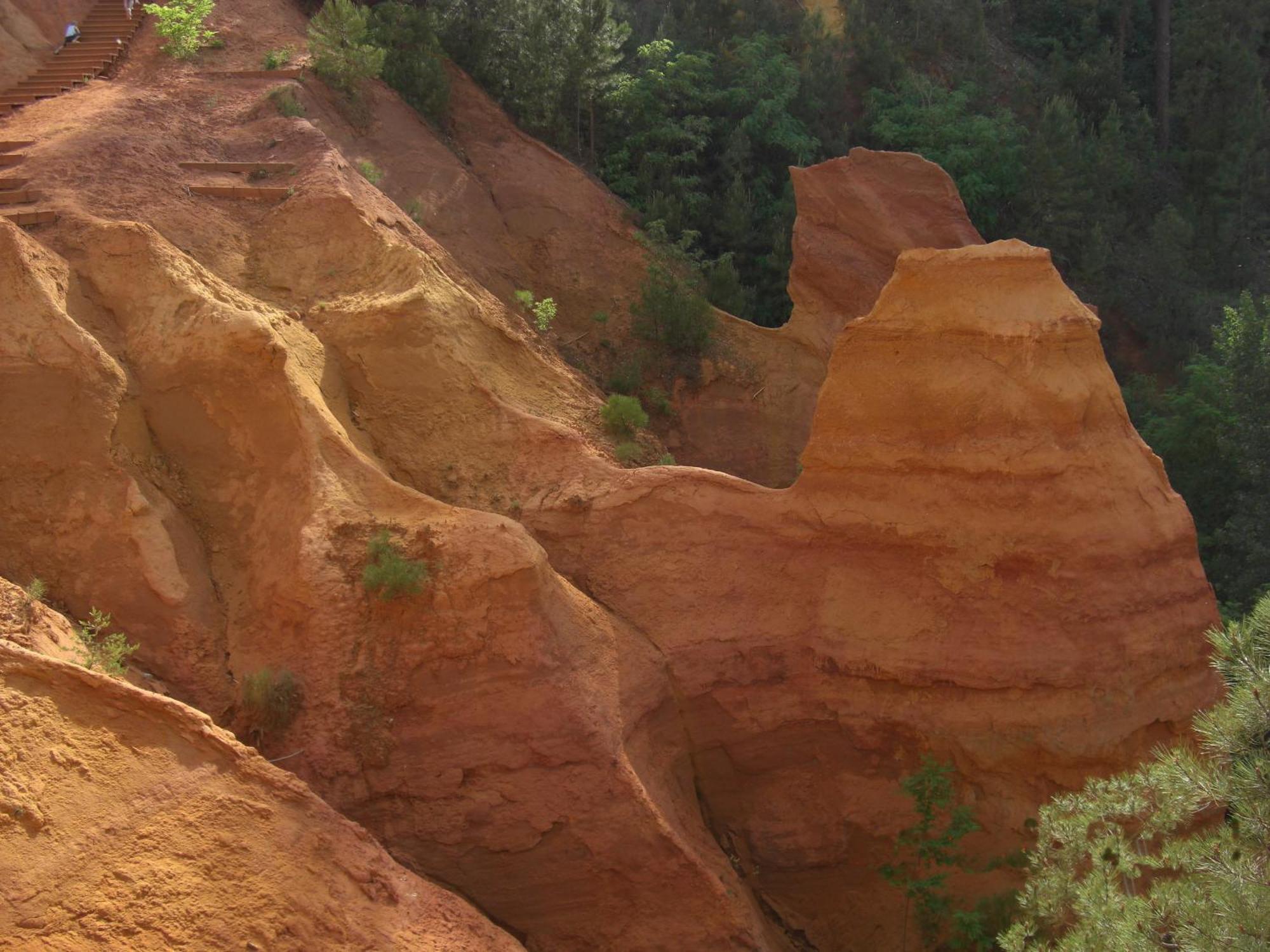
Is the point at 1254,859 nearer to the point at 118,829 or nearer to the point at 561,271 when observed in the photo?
the point at 118,829

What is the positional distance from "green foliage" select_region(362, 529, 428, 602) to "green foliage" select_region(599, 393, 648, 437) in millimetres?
3344

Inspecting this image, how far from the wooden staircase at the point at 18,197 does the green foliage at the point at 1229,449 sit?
1379cm

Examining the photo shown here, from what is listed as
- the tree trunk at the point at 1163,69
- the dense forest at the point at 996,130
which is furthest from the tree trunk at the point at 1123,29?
the tree trunk at the point at 1163,69

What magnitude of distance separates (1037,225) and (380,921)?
60.8 ft

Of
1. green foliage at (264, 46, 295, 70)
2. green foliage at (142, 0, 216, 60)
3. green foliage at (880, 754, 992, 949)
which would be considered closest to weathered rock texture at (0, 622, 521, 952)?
green foliage at (880, 754, 992, 949)

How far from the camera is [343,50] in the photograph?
1625 cm

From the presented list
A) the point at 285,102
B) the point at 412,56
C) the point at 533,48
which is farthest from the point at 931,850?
the point at 533,48

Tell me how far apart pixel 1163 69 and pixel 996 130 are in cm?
733

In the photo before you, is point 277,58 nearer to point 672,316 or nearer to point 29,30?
point 29,30

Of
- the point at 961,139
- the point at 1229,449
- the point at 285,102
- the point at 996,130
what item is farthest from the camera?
the point at 961,139

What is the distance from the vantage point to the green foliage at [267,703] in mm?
9297

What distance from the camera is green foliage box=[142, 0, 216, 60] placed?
1568 centimetres

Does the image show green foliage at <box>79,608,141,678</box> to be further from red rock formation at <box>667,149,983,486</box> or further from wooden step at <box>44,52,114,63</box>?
wooden step at <box>44,52,114,63</box>

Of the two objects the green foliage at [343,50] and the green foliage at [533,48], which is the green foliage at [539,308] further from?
the green foliage at [533,48]
